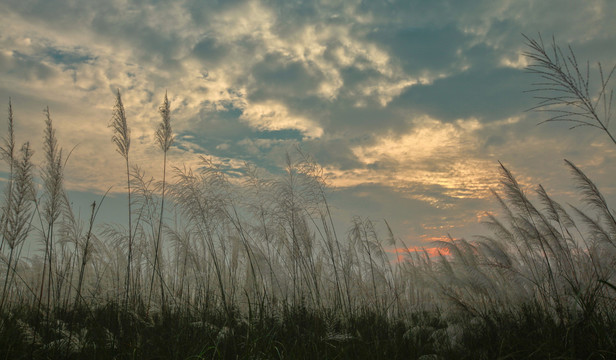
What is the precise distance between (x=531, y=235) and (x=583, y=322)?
2.09 m

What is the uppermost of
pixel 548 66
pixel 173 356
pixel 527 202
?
pixel 548 66

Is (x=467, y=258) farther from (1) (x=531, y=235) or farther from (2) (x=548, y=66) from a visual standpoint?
(2) (x=548, y=66)

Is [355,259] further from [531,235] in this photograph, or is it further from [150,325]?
[150,325]

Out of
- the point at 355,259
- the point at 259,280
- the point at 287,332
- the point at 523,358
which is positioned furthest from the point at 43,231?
the point at 523,358

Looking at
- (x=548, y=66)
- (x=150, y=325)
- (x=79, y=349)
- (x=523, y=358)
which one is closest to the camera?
(x=523, y=358)

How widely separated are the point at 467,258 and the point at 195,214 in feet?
12.6

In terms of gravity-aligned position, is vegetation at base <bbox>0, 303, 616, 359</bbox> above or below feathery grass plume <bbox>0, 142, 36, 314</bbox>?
below

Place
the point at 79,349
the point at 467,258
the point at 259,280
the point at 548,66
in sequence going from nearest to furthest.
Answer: the point at 79,349 < the point at 548,66 < the point at 259,280 < the point at 467,258

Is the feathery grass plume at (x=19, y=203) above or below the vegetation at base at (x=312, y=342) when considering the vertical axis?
above

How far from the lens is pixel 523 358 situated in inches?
112

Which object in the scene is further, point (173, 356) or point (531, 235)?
point (531, 235)

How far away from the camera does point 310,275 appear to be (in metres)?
5.56

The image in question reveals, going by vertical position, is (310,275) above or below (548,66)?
below

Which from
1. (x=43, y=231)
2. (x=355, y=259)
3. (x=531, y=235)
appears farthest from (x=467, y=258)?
(x=43, y=231)
